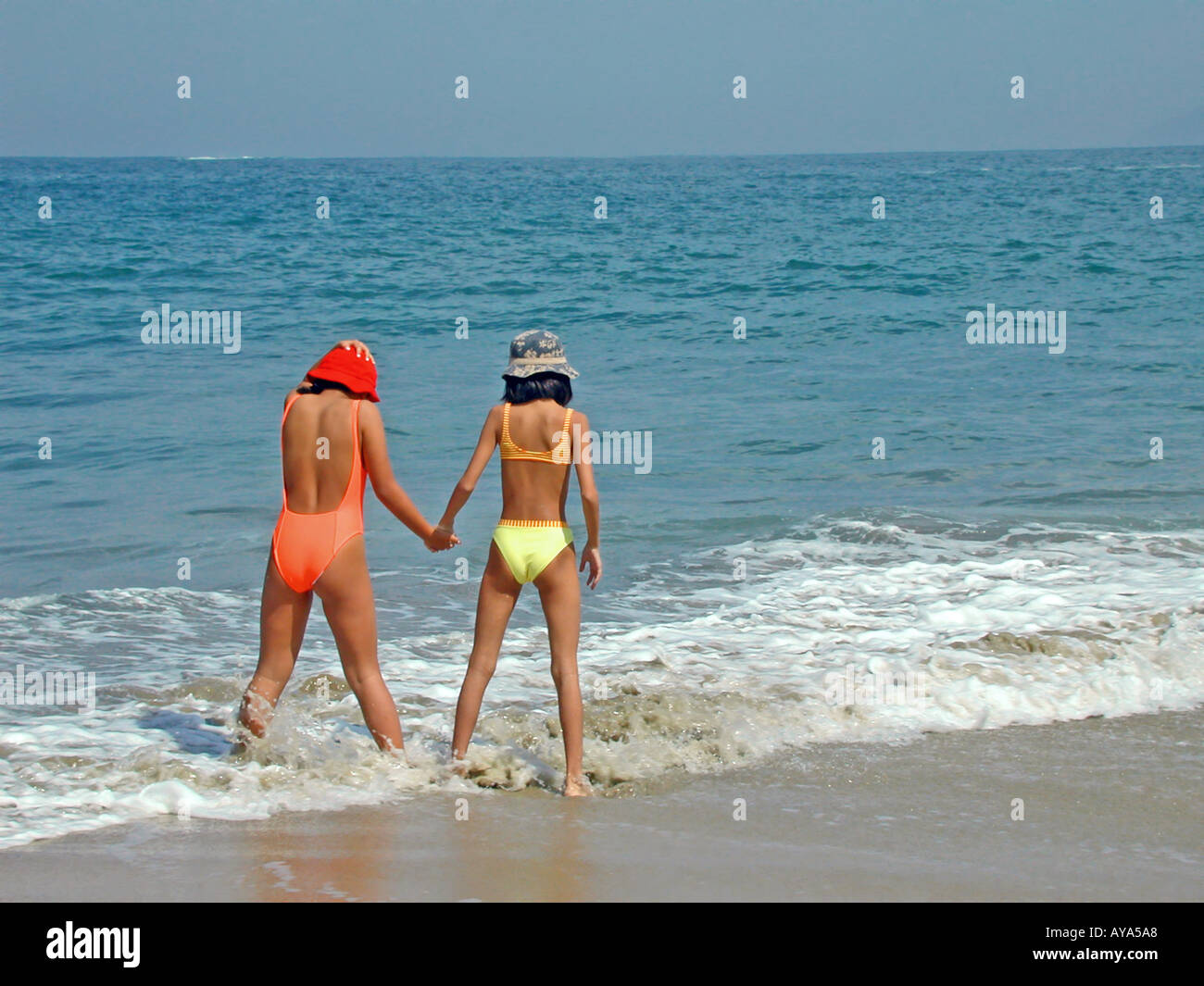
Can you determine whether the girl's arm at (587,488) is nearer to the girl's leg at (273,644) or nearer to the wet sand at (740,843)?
the wet sand at (740,843)

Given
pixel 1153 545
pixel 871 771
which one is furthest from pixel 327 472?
pixel 1153 545

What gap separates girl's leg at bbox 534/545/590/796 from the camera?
4.50m

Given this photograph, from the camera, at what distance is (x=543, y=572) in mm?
4496

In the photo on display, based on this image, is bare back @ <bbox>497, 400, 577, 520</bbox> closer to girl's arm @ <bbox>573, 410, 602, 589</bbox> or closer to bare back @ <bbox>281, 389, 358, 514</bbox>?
girl's arm @ <bbox>573, 410, 602, 589</bbox>

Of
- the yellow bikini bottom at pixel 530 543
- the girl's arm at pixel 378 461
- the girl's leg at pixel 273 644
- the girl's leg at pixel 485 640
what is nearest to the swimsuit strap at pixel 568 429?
the yellow bikini bottom at pixel 530 543

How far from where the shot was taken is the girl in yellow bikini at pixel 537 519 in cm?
442

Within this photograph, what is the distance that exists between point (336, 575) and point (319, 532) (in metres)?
0.17

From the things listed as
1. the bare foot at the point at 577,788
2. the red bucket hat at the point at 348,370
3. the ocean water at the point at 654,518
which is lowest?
the bare foot at the point at 577,788

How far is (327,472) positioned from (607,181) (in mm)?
59220

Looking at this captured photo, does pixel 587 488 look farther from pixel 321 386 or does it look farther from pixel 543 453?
pixel 321 386

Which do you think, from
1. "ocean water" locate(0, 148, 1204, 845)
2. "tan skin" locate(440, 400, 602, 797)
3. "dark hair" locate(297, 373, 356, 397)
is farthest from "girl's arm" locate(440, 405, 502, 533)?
"ocean water" locate(0, 148, 1204, 845)

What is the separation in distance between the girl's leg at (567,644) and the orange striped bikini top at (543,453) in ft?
1.15

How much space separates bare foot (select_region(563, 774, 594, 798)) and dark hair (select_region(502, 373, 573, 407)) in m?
1.38
